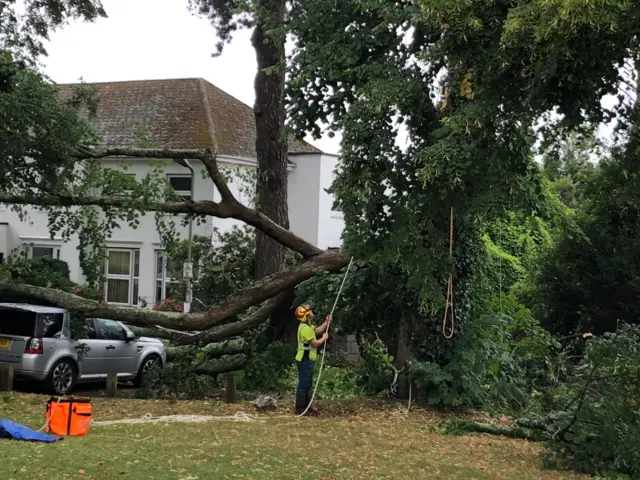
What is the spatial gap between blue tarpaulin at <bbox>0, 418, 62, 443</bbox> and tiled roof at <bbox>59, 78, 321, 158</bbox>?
67.1 feet

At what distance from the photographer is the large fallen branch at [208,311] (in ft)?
49.5

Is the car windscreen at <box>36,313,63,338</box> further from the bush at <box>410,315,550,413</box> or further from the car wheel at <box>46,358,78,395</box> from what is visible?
the bush at <box>410,315,550,413</box>

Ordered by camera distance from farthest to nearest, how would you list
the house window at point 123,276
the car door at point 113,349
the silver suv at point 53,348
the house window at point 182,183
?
the house window at point 123,276 → the house window at point 182,183 → the car door at point 113,349 → the silver suv at point 53,348

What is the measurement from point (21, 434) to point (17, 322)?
20.8ft

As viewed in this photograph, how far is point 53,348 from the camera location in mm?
14672

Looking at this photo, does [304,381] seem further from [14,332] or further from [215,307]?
[14,332]

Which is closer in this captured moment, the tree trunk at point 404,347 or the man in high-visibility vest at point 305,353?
the man in high-visibility vest at point 305,353

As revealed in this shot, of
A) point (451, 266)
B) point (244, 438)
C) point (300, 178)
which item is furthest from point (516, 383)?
point (300, 178)

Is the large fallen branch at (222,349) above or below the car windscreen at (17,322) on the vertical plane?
below

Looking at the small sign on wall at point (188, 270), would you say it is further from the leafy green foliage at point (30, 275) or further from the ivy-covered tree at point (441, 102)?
the ivy-covered tree at point (441, 102)

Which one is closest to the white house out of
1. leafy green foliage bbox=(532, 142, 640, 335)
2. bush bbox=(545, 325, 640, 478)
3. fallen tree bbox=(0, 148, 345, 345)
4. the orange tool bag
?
fallen tree bbox=(0, 148, 345, 345)

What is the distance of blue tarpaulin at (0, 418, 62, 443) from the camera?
8.72 meters

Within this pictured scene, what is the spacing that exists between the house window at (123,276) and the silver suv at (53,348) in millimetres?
14940

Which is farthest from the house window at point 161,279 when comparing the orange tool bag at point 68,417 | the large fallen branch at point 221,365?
the orange tool bag at point 68,417
